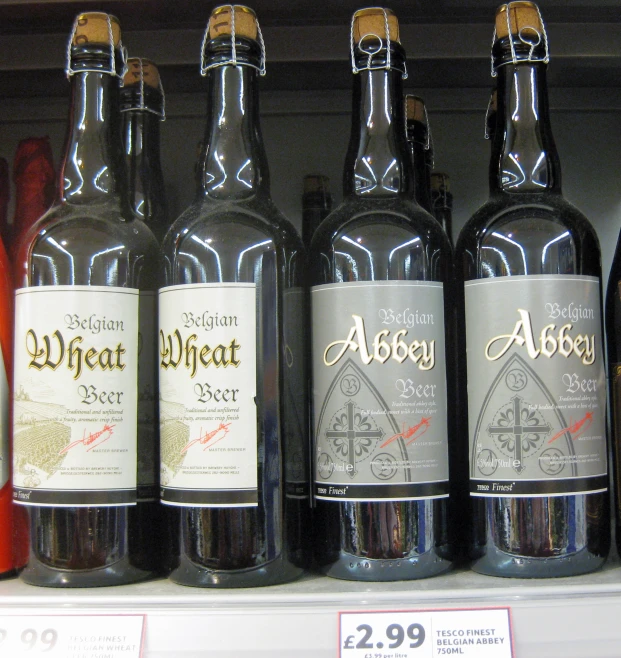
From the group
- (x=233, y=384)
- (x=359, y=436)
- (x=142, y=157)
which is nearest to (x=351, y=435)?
(x=359, y=436)

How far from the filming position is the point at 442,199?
105 centimetres

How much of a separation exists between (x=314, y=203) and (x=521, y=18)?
328 millimetres

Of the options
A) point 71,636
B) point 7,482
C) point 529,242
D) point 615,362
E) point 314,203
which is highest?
point 314,203

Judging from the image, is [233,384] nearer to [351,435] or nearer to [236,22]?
[351,435]

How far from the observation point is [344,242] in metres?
0.79

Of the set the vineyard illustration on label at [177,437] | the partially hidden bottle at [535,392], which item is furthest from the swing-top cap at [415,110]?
the vineyard illustration on label at [177,437]

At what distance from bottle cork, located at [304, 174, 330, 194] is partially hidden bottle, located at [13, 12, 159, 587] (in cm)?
29

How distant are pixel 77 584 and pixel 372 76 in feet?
1.82

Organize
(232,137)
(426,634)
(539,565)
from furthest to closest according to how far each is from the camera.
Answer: (232,137) < (539,565) < (426,634)

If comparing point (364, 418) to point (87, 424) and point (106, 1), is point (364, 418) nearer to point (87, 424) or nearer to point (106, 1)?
point (87, 424)

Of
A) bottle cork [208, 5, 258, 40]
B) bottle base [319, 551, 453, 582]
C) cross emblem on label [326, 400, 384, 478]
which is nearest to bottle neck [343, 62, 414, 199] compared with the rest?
bottle cork [208, 5, 258, 40]

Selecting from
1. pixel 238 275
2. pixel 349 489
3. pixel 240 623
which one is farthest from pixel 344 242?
pixel 240 623

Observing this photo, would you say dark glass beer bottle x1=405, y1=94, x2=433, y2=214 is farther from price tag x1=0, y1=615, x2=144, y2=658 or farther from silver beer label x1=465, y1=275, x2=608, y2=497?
price tag x1=0, y1=615, x2=144, y2=658

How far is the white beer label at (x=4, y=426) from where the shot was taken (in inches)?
32.6
